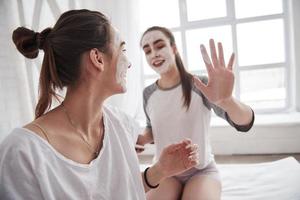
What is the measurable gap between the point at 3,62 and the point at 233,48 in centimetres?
223

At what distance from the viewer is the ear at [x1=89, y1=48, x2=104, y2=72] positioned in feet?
2.77

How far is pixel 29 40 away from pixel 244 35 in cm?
256

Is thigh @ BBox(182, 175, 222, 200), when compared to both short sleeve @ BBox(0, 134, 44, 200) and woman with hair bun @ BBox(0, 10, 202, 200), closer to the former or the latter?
woman with hair bun @ BBox(0, 10, 202, 200)

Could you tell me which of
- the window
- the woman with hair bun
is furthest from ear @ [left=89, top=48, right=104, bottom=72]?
the window

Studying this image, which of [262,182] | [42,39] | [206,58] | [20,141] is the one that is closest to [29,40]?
[42,39]

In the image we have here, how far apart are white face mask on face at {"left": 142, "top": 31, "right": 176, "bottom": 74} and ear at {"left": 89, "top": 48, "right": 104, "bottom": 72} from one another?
0.64 metres

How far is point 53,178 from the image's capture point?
715mm

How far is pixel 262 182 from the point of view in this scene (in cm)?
146

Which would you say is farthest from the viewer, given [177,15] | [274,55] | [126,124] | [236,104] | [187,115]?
[177,15]

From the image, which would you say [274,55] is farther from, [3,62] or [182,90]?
[3,62]

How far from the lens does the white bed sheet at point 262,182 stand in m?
1.30

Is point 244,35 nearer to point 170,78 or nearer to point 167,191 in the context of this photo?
point 170,78

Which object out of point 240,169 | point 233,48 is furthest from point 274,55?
point 240,169

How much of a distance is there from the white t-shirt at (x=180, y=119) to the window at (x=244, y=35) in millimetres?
1763
